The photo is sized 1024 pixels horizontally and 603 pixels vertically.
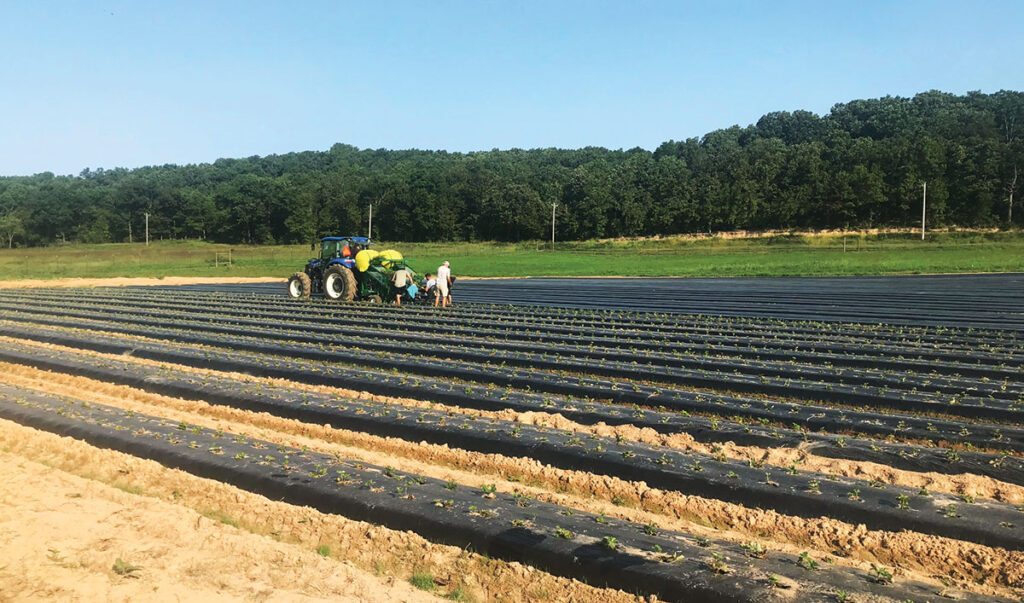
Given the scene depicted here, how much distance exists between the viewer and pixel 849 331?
559 inches

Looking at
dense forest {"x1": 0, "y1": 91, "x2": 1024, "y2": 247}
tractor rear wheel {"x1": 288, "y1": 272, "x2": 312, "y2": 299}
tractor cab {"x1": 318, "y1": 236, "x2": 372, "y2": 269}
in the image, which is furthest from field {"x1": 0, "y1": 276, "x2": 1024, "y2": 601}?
dense forest {"x1": 0, "y1": 91, "x2": 1024, "y2": 247}

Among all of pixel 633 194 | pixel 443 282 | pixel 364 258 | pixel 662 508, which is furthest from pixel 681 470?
pixel 633 194

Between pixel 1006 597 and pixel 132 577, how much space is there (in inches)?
192

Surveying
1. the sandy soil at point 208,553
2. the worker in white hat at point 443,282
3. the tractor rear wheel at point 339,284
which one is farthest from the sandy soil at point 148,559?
the tractor rear wheel at point 339,284

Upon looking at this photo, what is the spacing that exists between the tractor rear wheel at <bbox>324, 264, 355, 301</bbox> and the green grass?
811 inches

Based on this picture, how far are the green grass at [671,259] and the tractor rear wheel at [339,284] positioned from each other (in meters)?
20.6

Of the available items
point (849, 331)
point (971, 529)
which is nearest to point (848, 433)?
point (971, 529)

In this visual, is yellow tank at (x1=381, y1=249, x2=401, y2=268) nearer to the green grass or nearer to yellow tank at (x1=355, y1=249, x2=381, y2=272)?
yellow tank at (x1=355, y1=249, x2=381, y2=272)

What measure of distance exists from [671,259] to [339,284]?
3810cm

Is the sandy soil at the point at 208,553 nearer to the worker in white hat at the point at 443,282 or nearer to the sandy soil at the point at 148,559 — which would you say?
the sandy soil at the point at 148,559

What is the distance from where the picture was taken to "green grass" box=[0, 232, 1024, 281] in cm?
3984

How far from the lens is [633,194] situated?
86.9m

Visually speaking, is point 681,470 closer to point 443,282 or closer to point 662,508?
point 662,508

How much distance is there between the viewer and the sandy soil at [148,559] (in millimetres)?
4000
